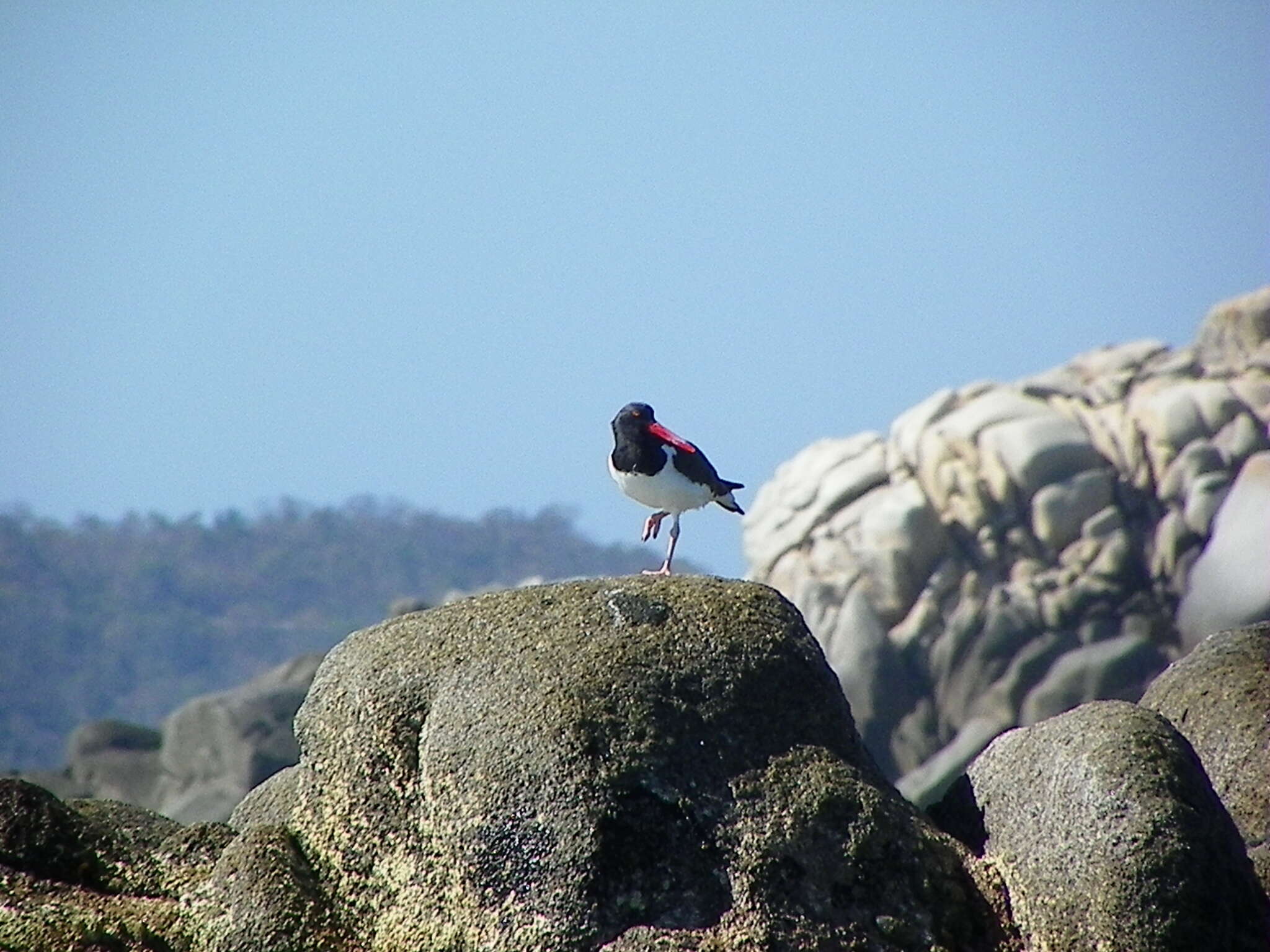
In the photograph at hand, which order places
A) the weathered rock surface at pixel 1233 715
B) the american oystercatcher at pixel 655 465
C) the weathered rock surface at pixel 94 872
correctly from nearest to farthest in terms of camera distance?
1. the weathered rock surface at pixel 94 872
2. the weathered rock surface at pixel 1233 715
3. the american oystercatcher at pixel 655 465

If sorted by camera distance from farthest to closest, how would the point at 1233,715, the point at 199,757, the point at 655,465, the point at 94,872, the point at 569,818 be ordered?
the point at 199,757
the point at 655,465
the point at 1233,715
the point at 94,872
the point at 569,818

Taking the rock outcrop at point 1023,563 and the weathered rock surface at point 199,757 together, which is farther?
the rock outcrop at point 1023,563

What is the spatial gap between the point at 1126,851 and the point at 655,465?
3.93 meters

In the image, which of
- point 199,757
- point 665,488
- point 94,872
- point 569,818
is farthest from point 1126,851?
point 199,757

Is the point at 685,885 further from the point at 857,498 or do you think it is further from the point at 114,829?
the point at 857,498

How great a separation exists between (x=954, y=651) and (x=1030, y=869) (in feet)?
48.4

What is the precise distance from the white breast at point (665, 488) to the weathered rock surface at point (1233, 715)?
2.78 m

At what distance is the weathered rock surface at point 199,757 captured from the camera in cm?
1856

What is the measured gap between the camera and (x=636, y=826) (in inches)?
204

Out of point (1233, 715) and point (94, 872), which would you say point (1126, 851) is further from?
point (94, 872)

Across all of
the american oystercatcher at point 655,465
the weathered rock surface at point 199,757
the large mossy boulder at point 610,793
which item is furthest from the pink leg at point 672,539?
the weathered rock surface at point 199,757

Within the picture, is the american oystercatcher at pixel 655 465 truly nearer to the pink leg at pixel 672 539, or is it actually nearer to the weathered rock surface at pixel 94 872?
the pink leg at pixel 672 539

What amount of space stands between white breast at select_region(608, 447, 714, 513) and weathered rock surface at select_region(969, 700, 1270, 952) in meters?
3.33

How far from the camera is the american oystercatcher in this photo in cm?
856
